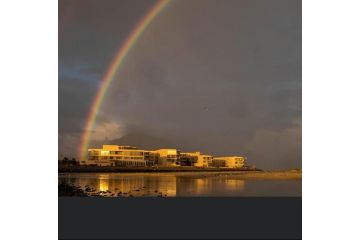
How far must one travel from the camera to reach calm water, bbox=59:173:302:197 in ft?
68.5

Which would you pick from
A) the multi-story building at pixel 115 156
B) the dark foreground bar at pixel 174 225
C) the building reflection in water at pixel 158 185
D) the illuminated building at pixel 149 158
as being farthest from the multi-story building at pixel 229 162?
the dark foreground bar at pixel 174 225

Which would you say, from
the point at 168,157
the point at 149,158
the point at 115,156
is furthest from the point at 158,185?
the point at 115,156

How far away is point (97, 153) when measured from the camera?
28750 mm

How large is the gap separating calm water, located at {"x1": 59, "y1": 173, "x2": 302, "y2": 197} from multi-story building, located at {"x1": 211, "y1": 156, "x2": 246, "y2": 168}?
0.92m

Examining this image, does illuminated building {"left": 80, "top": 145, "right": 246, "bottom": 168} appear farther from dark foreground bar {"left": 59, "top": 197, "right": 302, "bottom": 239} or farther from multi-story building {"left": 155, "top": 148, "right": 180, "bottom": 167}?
dark foreground bar {"left": 59, "top": 197, "right": 302, "bottom": 239}

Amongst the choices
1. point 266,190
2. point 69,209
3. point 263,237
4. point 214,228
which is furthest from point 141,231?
point 266,190

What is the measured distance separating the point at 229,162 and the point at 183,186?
4.26 meters

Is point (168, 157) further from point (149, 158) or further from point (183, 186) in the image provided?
point (183, 186)

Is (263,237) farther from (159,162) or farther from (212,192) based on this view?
(159,162)

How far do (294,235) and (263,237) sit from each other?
66 cm

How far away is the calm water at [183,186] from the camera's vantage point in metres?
20.9

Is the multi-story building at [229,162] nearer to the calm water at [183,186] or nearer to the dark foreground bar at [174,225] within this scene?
the calm water at [183,186]

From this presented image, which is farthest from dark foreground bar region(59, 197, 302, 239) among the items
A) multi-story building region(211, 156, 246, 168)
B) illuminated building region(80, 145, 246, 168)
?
illuminated building region(80, 145, 246, 168)

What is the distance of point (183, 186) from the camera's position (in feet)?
82.5
